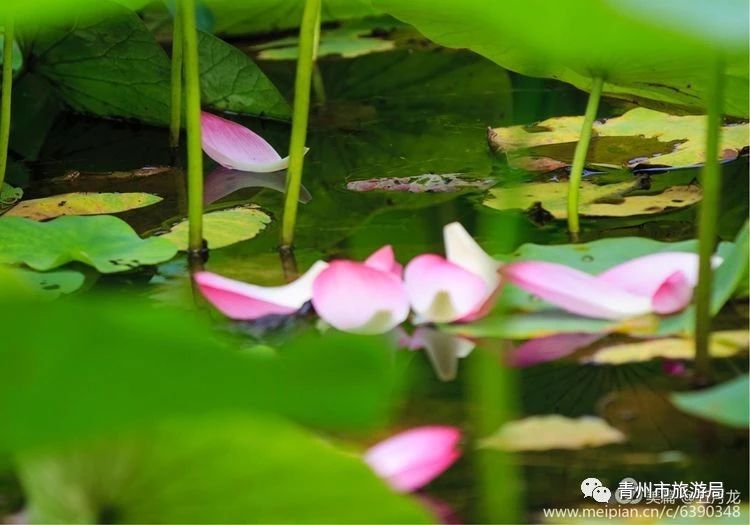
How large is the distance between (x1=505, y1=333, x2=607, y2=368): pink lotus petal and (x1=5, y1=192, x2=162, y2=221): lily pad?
1.60 feet

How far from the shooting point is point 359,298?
613 millimetres

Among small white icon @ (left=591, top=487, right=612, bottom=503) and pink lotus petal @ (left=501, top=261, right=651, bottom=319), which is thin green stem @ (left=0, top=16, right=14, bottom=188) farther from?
A: small white icon @ (left=591, top=487, right=612, bottom=503)

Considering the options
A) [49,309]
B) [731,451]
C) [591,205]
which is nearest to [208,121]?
[591,205]

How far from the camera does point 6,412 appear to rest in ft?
0.84

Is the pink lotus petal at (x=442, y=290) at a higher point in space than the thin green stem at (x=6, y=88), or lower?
lower

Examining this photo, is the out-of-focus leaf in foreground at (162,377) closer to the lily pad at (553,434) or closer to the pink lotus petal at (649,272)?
the lily pad at (553,434)

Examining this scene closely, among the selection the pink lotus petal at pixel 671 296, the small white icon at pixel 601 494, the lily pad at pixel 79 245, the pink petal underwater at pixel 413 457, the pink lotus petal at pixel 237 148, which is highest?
the pink lotus petal at pixel 237 148

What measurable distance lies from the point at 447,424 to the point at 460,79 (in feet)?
3.63

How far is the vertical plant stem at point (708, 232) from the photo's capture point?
535 millimetres

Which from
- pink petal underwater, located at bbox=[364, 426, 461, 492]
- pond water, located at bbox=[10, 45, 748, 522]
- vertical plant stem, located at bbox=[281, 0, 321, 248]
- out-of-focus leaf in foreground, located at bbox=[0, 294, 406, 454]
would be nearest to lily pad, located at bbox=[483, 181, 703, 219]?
A: pond water, located at bbox=[10, 45, 748, 522]

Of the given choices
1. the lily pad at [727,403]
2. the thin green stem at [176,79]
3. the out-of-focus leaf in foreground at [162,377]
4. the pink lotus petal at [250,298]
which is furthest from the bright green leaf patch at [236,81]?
the out-of-focus leaf in foreground at [162,377]

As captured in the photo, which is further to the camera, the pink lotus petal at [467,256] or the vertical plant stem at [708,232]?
the pink lotus petal at [467,256]

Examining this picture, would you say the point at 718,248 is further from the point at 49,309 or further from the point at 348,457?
the point at 49,309

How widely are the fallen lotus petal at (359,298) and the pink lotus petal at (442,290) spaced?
0.04 feet
